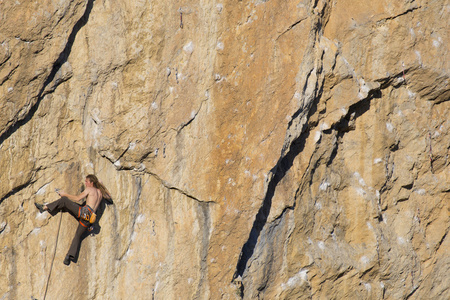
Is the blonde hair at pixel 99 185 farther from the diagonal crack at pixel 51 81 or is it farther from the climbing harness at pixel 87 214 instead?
the diagonal crack at pixel 51 81

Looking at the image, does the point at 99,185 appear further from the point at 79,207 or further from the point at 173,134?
the point at 173,134

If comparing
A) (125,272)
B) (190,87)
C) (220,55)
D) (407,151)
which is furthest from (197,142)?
(407,151)

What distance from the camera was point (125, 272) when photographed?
7.18 m

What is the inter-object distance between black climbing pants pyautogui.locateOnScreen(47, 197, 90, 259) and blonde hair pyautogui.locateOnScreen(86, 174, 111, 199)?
0.39 metres

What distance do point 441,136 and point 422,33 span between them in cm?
197

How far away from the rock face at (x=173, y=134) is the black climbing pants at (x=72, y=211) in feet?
0.65

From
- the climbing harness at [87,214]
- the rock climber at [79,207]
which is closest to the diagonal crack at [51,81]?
the rock climber at [79,207]

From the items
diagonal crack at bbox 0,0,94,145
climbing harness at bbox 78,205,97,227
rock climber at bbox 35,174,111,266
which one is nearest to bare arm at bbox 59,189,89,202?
rock climber at bbox 35,174,111,266

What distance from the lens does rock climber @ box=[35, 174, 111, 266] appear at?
674cm

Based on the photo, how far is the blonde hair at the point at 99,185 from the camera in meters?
6.88

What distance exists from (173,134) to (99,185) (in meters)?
A: 1.31

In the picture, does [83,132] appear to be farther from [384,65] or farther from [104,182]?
[384,65]

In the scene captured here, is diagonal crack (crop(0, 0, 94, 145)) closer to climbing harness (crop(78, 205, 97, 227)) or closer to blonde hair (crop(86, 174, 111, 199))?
blonde hair (crop(86, 174, 111, 199))

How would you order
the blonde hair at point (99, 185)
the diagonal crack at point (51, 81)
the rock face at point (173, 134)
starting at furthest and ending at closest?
the blonde hair at point (99, 185), the rock face at point (173, 134), the diagonal crack at point (51, 81)
